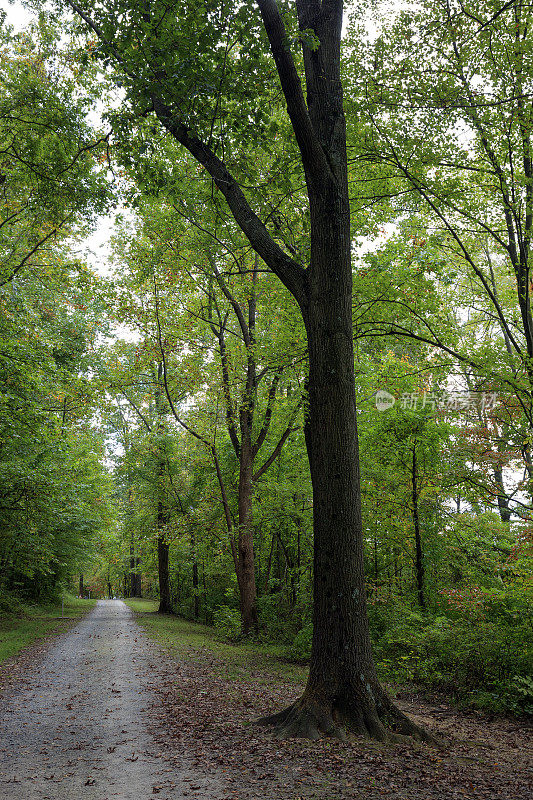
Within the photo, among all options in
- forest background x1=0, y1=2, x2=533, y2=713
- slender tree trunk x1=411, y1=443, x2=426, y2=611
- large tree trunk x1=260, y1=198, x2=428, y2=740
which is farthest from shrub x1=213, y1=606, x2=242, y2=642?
large tree trunk x1=260, y1=198, x2=428, y2=740

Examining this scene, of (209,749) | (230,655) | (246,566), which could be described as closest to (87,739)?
(209,749)

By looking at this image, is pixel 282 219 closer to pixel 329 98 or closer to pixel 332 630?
pixel 329 98

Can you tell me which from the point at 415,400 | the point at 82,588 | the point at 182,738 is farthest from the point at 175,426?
the point at 82,588

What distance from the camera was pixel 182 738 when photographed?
17.1 ft

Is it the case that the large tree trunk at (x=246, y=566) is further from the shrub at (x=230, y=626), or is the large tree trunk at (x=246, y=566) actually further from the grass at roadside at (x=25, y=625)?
the grass at roadside at (x=25, y=625)

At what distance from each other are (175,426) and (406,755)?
58.2 ft

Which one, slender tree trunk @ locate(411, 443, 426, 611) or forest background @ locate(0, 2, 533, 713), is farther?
slender tree trunk @ locate(411, 443, 426, 611)

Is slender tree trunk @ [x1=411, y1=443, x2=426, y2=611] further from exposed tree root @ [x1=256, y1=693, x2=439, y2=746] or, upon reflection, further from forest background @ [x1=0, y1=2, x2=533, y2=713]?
exposed tree root @ [x1=256, y1=693, x2=439, y2=746]

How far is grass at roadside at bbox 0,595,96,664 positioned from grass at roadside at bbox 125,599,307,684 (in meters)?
3.38

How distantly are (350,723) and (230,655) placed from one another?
786cm

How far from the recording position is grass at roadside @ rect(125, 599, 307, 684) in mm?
9469

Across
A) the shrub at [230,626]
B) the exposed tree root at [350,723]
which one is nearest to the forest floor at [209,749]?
the exposed tree root at [350,723]

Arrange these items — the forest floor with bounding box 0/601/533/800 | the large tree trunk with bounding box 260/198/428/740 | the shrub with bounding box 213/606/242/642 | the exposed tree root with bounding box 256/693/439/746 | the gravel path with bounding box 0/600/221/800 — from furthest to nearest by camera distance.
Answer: the shrub with bounding box 213/606/242/642
the large tree trunk with bounding box 260/198/428/740
the exposed tree root with bounding box 256/693/439/746
the gravel path with bounding box 0/600/221/800
the forest floor with bounding box 0/601/533/800

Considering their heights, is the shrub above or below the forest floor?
below
